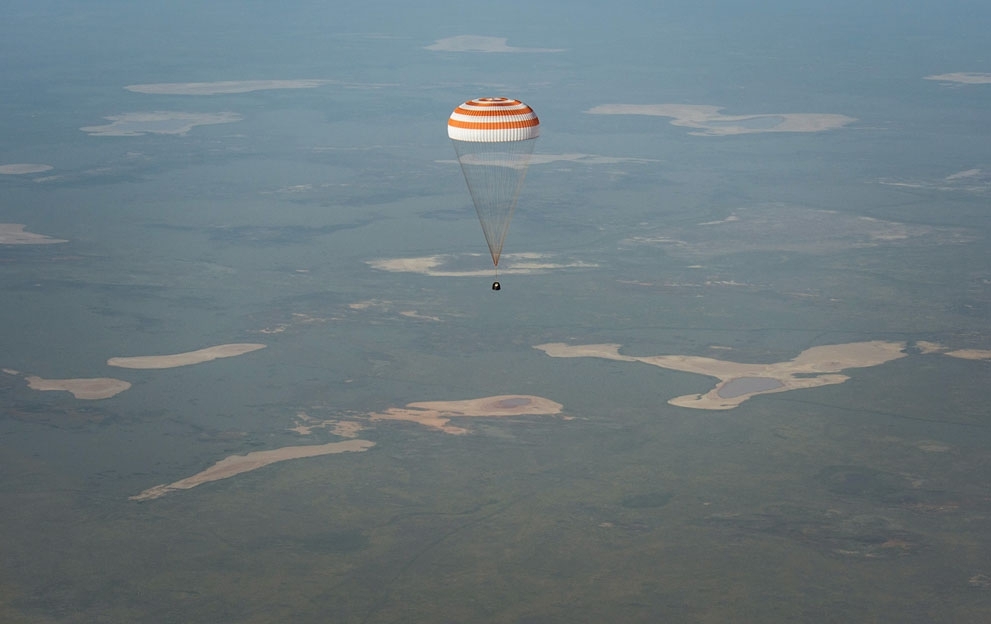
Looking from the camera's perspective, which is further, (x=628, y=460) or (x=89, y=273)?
(x=89, y=273)

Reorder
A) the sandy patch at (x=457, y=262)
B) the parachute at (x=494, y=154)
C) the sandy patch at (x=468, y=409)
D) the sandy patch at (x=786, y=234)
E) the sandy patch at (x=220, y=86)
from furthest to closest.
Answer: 1. the sandy patch at (x=220, y=86)
2. the sandy patch at (x=786, y=234)
3. the sandy patch at (x=457, y=262)
4. the sandy patch at (x=468, y=409)
5. the parachute at (x=494, y=154)

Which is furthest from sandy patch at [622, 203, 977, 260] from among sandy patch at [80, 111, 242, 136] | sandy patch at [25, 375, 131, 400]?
sandy patch at [80, 111, 242, 136]

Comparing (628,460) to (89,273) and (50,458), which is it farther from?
(89,273)

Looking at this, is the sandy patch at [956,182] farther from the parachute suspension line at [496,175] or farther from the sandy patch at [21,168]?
the sandy patch at [21,168]

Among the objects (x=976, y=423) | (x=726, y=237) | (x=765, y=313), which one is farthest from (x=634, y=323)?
(x=726, y=237)

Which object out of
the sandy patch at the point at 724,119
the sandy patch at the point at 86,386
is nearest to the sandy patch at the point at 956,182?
the sandy patch at the point at 724,119

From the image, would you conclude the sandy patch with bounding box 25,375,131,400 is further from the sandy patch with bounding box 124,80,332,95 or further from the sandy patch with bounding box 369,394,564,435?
the sandy patch with bounding box 124,80,332,95

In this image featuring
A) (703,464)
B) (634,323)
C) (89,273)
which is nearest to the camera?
(703,464)
